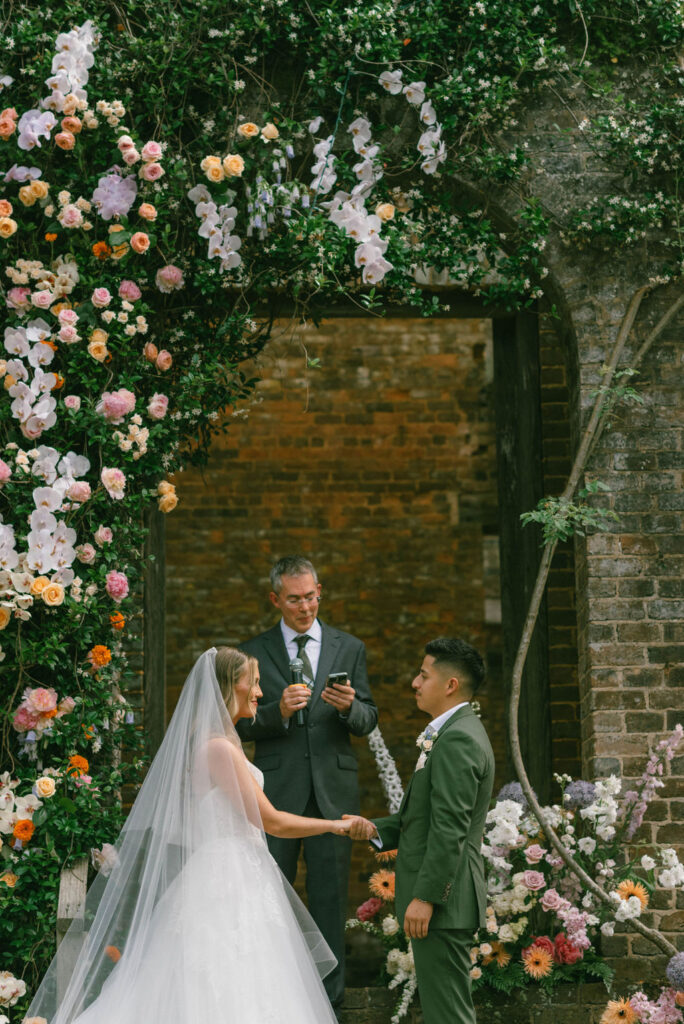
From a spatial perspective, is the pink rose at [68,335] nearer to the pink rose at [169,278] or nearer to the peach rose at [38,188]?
the pink rose at [169,278]

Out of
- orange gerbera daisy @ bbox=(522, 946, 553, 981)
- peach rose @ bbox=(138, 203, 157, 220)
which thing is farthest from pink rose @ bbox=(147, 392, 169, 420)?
orange gerbera daisy @ bbox=(522, 946, 553, 981)

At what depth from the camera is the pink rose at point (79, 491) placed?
5.50 meters

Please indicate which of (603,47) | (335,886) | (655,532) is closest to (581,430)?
(655,532)

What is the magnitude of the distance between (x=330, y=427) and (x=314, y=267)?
4.33 m

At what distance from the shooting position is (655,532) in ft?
19.4

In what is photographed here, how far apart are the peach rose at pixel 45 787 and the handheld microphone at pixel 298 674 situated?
104 centimetres

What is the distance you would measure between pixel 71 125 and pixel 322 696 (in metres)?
2.71

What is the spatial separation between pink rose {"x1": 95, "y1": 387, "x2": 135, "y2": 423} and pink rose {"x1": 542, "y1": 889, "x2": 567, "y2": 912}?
2.70m

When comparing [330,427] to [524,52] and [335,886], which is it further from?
[335,886]

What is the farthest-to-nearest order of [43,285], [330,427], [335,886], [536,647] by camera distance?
[330,427]
[536,647]
[43,285]
[335,886]

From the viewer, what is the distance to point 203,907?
4324 mm

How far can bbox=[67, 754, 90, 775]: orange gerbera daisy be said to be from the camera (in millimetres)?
5367

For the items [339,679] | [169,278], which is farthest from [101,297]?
[339,679]

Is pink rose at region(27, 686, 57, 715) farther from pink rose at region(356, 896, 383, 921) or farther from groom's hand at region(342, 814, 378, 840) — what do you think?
pink rose at region(356, 896, 383, 921)
